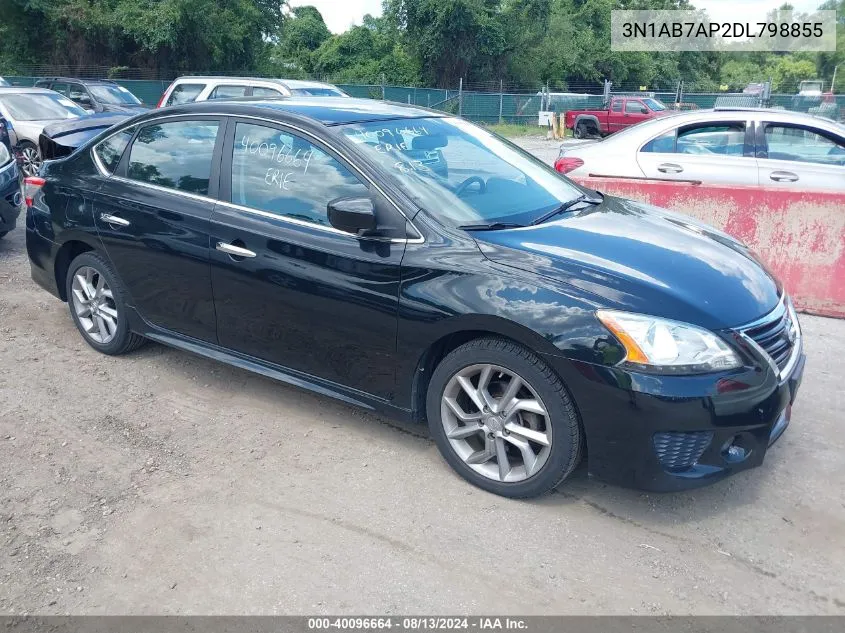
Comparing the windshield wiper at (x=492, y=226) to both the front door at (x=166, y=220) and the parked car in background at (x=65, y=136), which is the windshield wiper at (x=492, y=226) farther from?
the parked car in background at (x=65, y=136)

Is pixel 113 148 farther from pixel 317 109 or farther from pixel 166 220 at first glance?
pixel 317 109

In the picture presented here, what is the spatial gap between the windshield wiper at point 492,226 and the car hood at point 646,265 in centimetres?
5

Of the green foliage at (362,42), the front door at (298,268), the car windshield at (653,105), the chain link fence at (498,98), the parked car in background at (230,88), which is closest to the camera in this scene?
the front door at (298,268)

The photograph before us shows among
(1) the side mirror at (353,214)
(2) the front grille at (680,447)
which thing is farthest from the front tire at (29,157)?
(2) the front grille at (680,447)

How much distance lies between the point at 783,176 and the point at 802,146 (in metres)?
0.37

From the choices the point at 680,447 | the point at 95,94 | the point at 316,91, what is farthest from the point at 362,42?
the point at 680,447

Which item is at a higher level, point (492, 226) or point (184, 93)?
point (184, 93)

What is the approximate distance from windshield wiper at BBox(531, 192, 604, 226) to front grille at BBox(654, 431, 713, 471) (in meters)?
1.28

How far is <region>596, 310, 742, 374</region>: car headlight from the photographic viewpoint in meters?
2.98

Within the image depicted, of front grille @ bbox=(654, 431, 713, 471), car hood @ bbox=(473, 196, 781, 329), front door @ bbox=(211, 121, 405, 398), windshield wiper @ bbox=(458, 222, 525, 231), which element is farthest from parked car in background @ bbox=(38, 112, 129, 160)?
front grille @ bbox=(654, 431, 713, 471)

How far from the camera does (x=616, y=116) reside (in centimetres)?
2631

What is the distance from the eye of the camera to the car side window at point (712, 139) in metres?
7.00

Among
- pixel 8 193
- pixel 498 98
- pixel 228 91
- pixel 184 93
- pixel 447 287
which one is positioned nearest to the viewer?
pixel 447 287

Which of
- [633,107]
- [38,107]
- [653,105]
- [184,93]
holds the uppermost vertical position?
[653,105]
